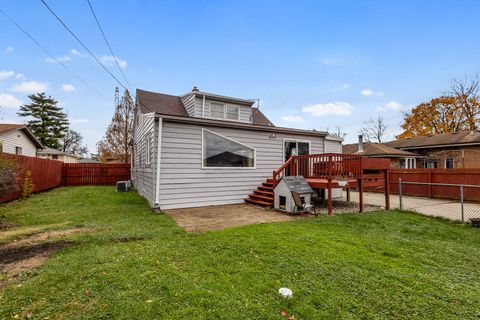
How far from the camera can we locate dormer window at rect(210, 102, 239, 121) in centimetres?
1275

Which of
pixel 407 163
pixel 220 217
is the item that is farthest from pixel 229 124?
pixel 407 163

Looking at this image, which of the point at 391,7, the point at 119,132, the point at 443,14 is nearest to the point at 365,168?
the point at 391,7

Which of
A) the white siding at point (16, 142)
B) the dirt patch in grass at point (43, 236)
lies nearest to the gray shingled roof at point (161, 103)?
the dirt patch in grass at point (43, 236)

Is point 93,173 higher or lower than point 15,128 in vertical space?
lower

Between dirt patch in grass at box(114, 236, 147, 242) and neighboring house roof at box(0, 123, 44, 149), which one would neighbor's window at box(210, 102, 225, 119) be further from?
neighboring house roof at box(0, 123, 44, 149)

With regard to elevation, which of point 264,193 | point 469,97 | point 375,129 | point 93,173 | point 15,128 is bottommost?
point 264,193

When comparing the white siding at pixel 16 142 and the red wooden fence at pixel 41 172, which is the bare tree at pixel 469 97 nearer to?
the red wooden fence at pixel 41 172

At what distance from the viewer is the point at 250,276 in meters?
3.00

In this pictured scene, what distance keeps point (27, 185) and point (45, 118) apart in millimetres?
34396

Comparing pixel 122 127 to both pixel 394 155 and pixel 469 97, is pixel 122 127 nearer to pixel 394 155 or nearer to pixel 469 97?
pixel 394 155

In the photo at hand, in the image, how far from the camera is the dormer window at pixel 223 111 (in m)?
12.8

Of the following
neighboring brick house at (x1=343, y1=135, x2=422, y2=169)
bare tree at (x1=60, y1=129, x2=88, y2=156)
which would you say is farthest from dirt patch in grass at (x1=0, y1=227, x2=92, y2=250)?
bare tree at (x1=60, y1=129, x2=88, y2=156)

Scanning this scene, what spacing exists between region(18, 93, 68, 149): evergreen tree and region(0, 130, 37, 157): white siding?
21.0 meters

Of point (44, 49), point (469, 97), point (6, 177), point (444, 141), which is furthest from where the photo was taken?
point (469, 97)
